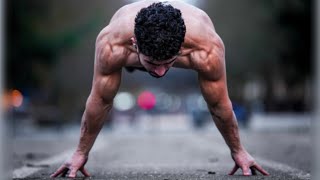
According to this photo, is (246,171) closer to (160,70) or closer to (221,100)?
(221,100)

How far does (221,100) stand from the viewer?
15.6 ft

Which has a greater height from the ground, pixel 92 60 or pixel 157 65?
pixel 157 65

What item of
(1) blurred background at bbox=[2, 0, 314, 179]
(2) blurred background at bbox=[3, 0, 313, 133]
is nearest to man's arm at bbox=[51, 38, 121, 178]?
(1) blurred background at bbox=[2, 0, 314, 179]

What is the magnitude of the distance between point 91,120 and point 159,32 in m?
0.98

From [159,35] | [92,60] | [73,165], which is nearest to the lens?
[159,35]

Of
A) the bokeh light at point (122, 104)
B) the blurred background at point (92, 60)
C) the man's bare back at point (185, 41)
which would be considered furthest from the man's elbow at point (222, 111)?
the bokeh light at point (122, 104)

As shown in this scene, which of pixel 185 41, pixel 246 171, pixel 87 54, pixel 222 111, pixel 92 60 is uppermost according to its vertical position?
pixel 185 41

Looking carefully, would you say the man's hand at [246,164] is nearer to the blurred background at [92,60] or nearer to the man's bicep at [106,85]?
the man's bicep at [106,85]

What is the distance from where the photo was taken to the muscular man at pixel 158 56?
4098 mm

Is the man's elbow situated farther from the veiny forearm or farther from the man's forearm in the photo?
the veiny forearm

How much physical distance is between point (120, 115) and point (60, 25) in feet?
30.7

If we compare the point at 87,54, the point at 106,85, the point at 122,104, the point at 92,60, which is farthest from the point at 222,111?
the point at 122,104

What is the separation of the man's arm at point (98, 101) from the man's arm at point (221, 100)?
49cm

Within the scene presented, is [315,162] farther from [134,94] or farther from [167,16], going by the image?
[134,94]
